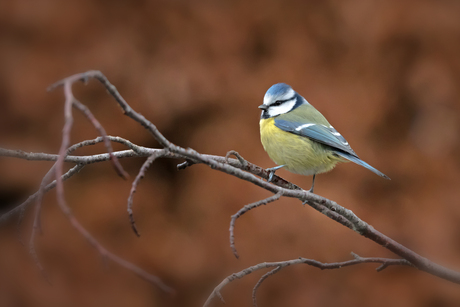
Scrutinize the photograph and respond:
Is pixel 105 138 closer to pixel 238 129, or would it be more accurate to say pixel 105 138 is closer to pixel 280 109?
pixel 280 109

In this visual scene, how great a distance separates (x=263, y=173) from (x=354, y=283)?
1605 mm

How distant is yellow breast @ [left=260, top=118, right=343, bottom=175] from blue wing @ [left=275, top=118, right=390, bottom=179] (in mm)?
15

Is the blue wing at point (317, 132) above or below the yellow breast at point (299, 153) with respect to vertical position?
above

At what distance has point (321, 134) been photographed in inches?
48.9

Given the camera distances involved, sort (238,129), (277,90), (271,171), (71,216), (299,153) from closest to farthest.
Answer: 1. (71,216)
2. (271,171)
3. (299,153)
4. (277,90)
5. (238,129)

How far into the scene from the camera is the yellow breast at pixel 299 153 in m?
1.19

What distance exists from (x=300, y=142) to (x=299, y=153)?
0.13ft

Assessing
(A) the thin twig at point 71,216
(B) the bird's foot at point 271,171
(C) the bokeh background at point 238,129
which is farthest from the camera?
(C) the bokeh background at point 238,129

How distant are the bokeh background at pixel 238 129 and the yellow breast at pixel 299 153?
0.87 m

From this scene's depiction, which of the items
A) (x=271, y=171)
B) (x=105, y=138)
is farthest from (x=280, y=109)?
(x=105, y=138)

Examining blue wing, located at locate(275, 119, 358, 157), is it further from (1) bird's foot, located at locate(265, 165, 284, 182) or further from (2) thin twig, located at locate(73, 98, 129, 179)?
(2) thin twig, located at locate(73, 98, 129, 179)

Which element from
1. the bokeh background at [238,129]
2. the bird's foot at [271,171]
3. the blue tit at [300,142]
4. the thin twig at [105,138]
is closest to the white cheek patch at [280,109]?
the blue tit at [300,142]

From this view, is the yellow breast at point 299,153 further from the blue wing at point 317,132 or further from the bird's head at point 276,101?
the bird's head at point 276,101

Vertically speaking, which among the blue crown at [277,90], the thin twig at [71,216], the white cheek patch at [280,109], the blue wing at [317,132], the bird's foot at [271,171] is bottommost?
the thin twig at [71,216]
